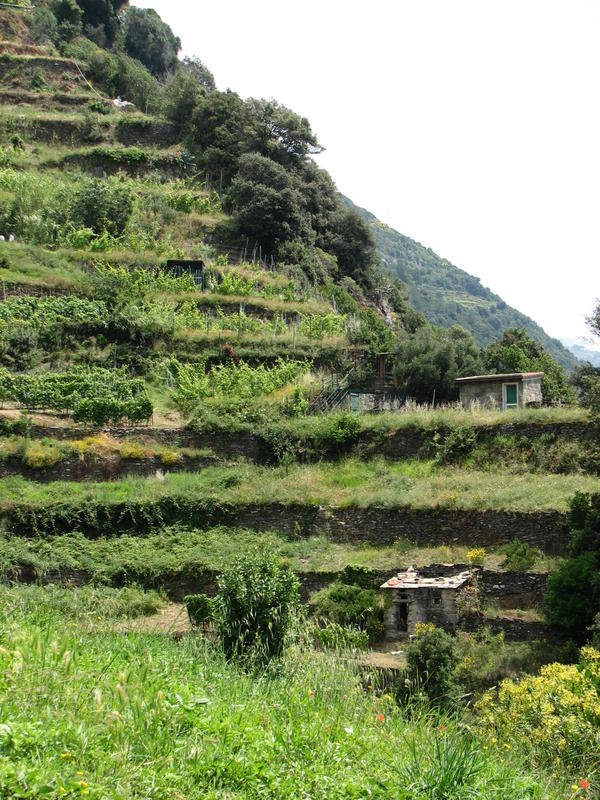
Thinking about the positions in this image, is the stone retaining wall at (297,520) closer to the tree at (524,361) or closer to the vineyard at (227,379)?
the vineyard at (227,379)

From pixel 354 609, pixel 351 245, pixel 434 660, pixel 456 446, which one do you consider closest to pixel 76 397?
pixel 456 446

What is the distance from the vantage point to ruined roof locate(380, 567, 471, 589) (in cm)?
1862

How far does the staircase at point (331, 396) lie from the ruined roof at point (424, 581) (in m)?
11.0

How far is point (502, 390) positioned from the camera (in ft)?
91.7

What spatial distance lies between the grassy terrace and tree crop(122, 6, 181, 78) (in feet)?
190

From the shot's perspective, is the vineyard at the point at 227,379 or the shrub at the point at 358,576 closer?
the shrub at the point at 358,576

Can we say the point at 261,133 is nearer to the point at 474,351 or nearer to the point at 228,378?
the point at 474,351

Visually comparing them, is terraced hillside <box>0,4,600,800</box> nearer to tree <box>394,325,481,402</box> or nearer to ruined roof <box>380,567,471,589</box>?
ruined roof <box>380,567,471,589</box>

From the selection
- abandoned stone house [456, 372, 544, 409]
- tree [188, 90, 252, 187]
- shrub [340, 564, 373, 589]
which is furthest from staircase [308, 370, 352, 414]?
tree [188, 90, 252, 187]

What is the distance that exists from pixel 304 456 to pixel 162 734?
68.8 ft

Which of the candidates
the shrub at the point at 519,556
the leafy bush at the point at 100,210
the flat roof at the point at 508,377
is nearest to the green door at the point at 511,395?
the flat roof at the point at 508,377

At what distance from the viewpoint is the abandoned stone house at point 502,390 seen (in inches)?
1081

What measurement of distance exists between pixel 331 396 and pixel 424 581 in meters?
12.9

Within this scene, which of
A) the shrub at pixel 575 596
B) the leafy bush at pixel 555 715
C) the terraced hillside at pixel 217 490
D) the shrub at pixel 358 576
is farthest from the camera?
the shrub at pixel 358 576
